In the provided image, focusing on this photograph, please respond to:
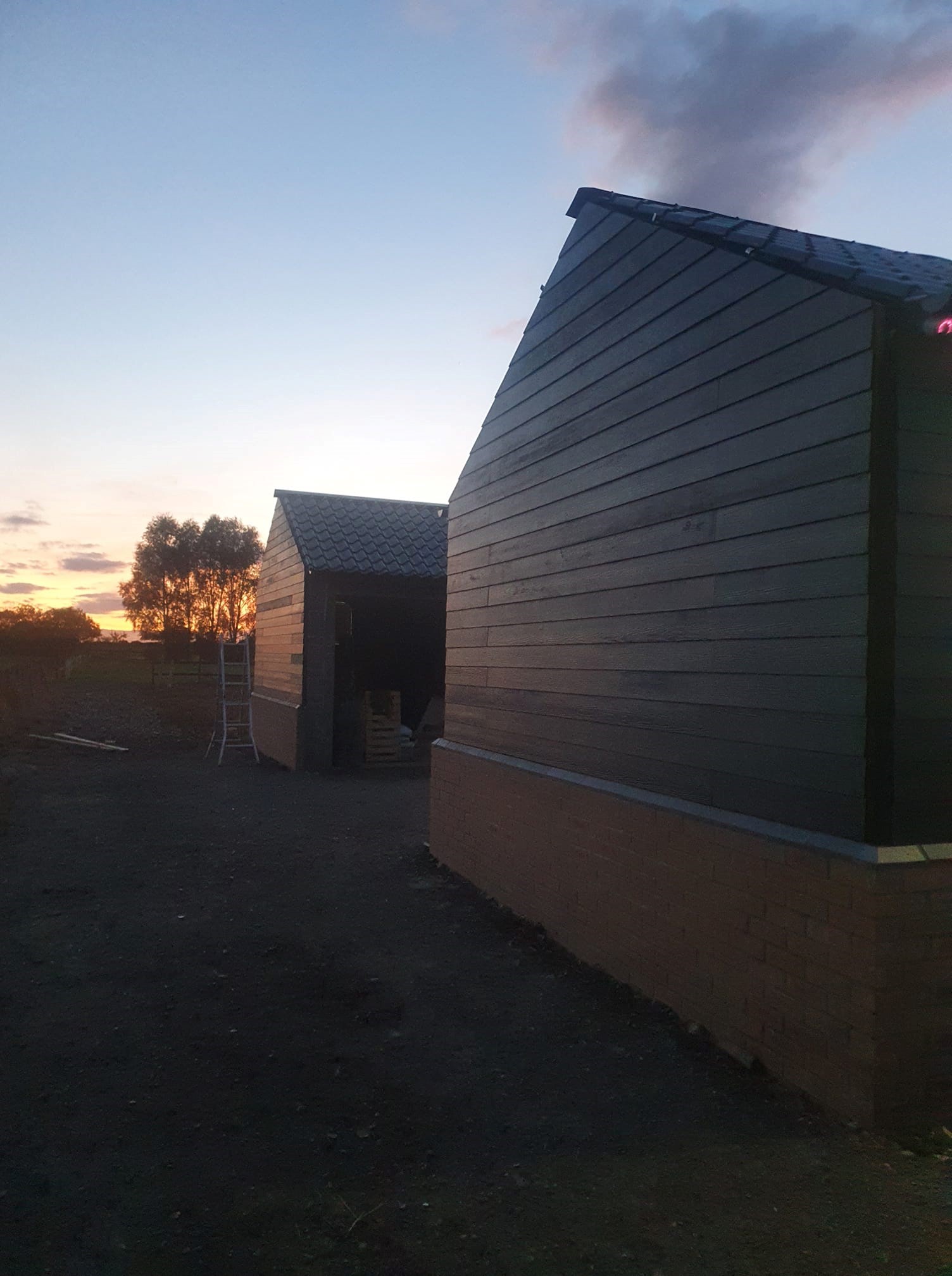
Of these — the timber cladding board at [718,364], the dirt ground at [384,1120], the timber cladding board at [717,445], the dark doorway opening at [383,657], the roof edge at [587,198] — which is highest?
the roof edge at [587,198]

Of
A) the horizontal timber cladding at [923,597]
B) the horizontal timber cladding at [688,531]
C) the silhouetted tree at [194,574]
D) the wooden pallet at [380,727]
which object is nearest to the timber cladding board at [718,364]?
the horizontal timber cladding at [688,531]

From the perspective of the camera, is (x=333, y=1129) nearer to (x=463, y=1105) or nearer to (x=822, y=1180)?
(x=463, y=1105)

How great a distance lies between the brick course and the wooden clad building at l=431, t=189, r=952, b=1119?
15mm

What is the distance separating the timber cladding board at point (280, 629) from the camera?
1628 centimetres

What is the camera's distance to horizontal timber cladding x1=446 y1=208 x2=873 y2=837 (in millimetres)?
3873

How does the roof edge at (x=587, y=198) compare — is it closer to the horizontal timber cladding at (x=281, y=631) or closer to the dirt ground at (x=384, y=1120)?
the dirt ground at (x=384, y=1120)

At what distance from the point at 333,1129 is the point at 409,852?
5791 mm

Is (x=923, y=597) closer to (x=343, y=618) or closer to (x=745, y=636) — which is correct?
(x=745, y=636)

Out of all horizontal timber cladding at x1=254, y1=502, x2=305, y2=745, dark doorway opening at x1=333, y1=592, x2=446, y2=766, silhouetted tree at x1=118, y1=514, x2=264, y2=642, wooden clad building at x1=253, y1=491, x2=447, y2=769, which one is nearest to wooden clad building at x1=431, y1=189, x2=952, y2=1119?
wooden clad building at x1=253, y1=491, x2=447, y2=769

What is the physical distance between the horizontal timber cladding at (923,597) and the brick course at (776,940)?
0.92ft

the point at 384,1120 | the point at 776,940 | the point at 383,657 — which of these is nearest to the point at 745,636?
the point at 776,940

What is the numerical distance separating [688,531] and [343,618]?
41.3 ft

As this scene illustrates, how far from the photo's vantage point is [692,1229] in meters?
3.03

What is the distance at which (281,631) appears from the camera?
58.3 feet
